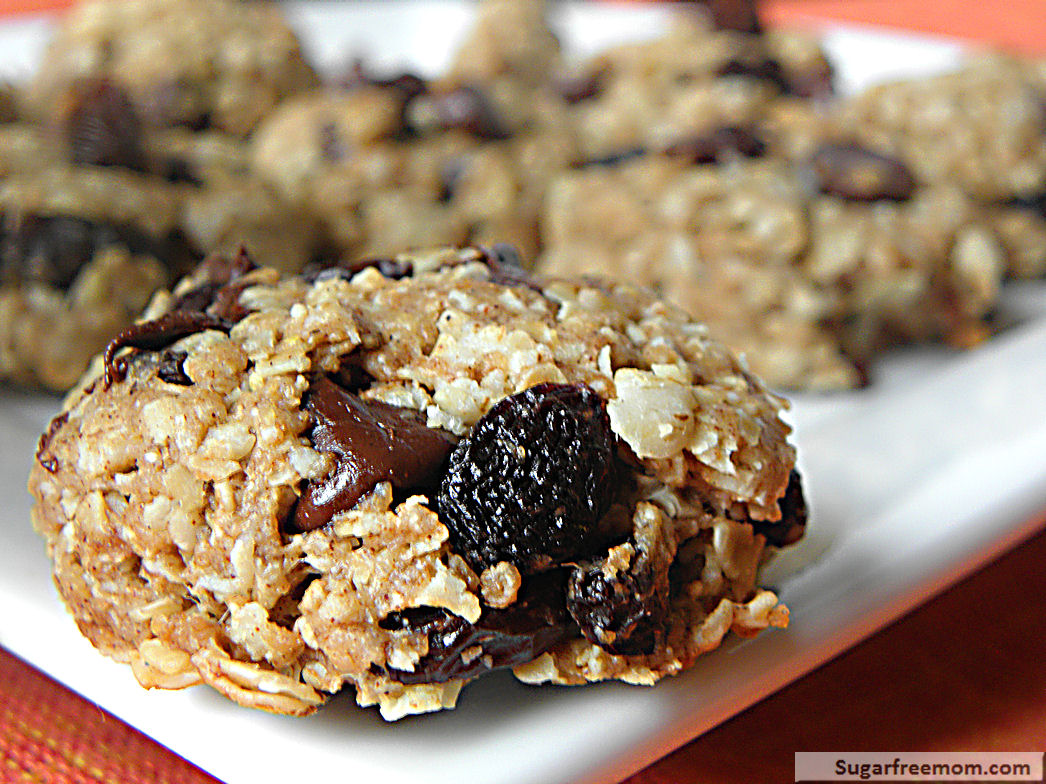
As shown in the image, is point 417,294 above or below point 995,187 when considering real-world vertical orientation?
below

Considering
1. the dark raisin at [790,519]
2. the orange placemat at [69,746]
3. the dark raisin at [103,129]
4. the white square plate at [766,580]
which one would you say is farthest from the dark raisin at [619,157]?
the orange placemat at [69,746]

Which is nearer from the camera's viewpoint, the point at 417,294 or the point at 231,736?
the point at 231,736

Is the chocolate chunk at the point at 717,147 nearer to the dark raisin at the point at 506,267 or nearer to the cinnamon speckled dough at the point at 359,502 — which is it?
the dark raisin at the point at 506,267

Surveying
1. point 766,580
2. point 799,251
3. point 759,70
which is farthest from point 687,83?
point 766,580

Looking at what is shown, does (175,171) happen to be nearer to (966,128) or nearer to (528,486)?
(528,486)

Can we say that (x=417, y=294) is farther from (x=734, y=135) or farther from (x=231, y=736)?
(x=734, y=135)

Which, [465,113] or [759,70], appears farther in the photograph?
[759,70]

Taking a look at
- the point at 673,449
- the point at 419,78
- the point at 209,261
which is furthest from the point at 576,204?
the point at 673,449
